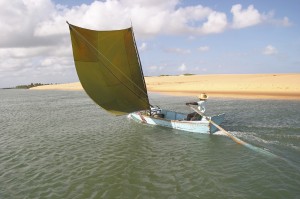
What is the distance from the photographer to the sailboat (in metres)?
21.2

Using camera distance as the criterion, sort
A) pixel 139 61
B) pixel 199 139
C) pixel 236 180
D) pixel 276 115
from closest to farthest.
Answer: pixel 236 180 < pixel 199 139 < pixel 139 61 < pixel 276 115

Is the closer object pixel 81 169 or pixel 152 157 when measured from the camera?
pixel 81 169

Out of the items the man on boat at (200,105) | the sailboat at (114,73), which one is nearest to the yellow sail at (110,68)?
the sailboat at (114,73)

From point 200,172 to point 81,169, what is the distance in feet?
21.9

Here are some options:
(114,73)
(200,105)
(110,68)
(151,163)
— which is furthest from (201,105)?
(151,163)

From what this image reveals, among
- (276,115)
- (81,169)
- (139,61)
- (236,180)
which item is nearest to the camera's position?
(236,180)

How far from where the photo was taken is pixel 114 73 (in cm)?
2333

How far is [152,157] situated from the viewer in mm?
17453

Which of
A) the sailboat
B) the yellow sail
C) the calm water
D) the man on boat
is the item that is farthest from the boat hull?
the yellow sail

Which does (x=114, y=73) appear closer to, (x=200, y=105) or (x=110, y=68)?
(x=110, y=68)

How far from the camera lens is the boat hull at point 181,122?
72.0 feet

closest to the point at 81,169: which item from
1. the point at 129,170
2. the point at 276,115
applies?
the point at 129,170

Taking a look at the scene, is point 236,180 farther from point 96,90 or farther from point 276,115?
point 276,115

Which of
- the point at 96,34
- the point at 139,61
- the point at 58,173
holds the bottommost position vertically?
the point at 58,173
